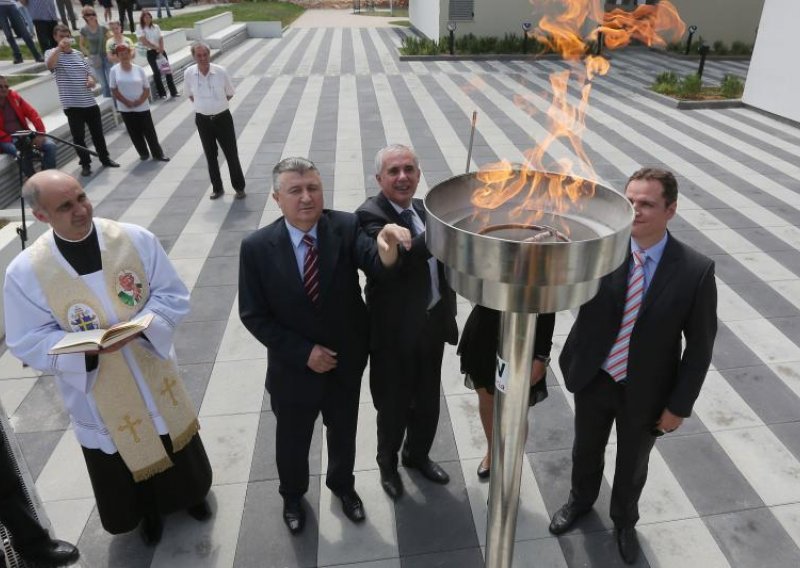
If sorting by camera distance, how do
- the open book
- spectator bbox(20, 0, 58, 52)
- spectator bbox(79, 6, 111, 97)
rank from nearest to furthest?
the open book → spectator bbox(79, 6, 111, 97) → spectator bbox(20, 0, 58, 52)

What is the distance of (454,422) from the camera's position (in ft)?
12.8

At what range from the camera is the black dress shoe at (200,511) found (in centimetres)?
318

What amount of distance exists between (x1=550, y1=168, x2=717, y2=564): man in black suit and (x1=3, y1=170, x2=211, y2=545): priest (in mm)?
2019

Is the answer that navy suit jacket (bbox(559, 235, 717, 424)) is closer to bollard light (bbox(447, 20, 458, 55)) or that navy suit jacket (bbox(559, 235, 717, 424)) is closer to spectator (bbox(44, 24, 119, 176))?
A: spectator (bbox(44, 24, 119, 176))

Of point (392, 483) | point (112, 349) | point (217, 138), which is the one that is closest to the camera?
point (112, 349)

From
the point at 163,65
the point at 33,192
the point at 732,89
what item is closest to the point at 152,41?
the point at 163,65

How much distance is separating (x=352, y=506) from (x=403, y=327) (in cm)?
115

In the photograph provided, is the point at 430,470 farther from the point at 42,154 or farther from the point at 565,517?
the point at 42,154

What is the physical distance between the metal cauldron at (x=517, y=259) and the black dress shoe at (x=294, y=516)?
1.58 metres

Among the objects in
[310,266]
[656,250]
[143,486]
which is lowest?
[143,486]

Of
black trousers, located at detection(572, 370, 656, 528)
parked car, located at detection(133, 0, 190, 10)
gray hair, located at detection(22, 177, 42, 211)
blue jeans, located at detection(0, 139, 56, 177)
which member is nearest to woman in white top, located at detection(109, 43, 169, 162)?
blue jeans, located at detection(0, 139, 56, 177)

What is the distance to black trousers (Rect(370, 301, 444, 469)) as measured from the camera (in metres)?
2.91

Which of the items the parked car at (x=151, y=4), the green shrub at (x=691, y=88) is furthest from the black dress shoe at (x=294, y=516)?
the parked car at (x=151, y=4)

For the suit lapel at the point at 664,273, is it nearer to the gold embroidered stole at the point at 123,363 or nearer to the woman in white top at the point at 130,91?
the gold embroidered stole at the point at 123,363
